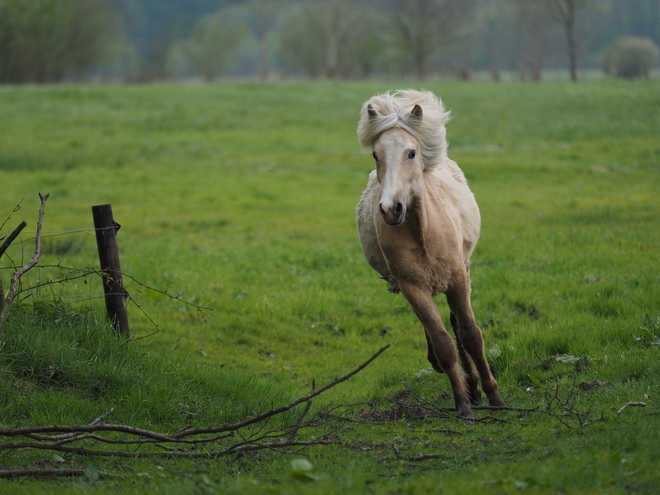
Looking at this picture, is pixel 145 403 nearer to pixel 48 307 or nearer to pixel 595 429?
pixel 48 307

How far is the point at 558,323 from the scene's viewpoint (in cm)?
834

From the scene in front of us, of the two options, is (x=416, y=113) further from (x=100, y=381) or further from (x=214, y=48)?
(x=214, y=48)

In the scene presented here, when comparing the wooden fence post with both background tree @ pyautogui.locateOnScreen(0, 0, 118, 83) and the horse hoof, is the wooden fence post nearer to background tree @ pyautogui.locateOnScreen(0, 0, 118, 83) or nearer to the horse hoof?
the horse hoof

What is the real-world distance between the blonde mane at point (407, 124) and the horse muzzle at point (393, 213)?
2.74 feet

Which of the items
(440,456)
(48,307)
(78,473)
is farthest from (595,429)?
(48,307)

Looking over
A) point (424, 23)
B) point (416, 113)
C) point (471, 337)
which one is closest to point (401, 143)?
point (416, 113)

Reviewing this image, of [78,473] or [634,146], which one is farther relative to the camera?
[634,146]

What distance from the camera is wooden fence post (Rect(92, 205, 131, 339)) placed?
7180 millimetres

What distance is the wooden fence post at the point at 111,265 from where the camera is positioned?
7.18 meters

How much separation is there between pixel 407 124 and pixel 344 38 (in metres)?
90.3

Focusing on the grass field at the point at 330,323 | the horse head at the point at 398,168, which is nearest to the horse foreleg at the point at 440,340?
the grass field at the point at 330,323

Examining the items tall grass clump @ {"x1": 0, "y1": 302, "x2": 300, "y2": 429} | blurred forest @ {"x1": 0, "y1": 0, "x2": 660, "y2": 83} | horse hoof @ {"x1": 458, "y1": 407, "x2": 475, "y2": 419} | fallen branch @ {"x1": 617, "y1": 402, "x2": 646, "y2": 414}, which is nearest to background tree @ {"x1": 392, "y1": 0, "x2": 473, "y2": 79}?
blurred forest @ {"x1": 0, "y1": 0, "x2": 660, "y2": 83}

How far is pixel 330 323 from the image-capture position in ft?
31.5

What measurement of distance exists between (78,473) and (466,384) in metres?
3.35
